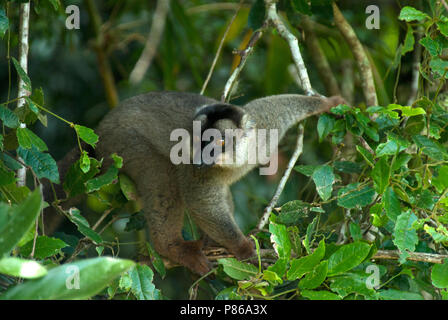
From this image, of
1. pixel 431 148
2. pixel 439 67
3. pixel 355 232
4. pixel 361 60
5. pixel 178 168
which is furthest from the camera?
pixel 361 60

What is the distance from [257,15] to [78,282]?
11.4 feet

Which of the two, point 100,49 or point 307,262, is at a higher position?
point 100,49

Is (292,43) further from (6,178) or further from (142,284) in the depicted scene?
(6,178)

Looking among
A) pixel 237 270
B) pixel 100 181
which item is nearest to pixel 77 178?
pixel 100 181

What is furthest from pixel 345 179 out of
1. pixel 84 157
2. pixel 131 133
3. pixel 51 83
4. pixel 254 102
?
pixel 51 83

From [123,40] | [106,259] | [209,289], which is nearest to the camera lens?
[106,259]

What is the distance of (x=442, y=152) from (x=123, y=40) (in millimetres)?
4989

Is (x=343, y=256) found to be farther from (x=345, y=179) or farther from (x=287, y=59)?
(x=287, y=59)

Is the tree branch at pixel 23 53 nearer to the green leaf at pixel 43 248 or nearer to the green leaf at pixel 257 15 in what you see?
the green leaf at pixel 43 248

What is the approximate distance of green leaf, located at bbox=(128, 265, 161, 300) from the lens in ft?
10.2

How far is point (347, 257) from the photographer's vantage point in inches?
115

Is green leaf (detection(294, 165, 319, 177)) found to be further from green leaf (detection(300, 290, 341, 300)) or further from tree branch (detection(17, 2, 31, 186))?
tree branch (detection(17, 2, 31, 186))

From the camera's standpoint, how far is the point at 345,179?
5.10 meters

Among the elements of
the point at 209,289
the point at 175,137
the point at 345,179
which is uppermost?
the point at 175,137
